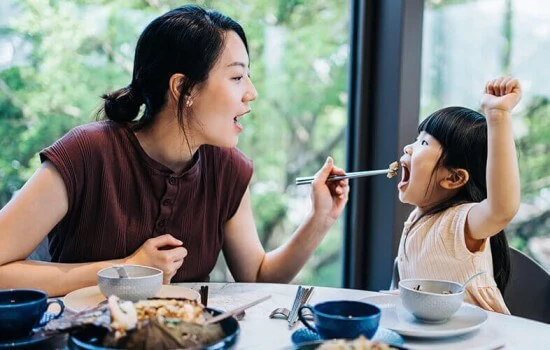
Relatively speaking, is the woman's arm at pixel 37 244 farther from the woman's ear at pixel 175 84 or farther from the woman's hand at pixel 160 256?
the woman's ear at pixel 175 84

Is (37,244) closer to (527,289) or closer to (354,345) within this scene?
(354,345)

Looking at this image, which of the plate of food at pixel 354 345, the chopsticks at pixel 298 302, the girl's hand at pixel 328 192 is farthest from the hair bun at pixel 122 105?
the plate of food at pixel 354 345

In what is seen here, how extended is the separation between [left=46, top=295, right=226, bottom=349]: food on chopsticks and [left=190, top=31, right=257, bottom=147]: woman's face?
69 centimetres

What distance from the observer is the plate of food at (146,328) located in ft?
2.70

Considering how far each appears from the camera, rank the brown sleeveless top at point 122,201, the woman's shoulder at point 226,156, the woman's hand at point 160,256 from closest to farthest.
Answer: the woman's hand at point 160,256, the brown sleeveless top at point 122,201, the woman's shoulder at point 226,156

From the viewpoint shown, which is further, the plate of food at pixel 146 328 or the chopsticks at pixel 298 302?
the chopsticks at pixel 298 302

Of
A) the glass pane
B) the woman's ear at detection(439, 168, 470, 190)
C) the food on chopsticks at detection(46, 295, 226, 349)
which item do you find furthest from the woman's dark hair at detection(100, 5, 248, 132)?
the glass pane

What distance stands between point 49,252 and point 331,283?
4.78 feet

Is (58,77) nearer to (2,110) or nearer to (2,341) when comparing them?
(2,110)

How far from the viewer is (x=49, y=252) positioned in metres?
1.58

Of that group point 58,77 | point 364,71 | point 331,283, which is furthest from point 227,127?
point 331,283

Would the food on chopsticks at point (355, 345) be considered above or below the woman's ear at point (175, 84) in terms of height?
below

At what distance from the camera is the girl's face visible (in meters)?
1.54

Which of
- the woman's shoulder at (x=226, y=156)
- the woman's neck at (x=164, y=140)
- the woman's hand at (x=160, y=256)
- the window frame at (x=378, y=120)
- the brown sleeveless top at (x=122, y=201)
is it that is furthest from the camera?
the window frame at (x=378, y=120)
